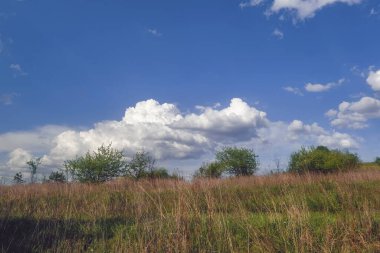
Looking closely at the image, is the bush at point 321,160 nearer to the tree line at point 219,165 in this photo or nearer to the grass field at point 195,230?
the tree line at point 219,165

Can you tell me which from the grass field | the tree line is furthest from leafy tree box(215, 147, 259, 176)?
the grass field

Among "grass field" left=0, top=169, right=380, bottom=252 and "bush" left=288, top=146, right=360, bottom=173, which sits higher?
"bush" left=288, top=146, right=360, bottom=173

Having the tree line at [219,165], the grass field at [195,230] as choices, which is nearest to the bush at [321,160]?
the tree line at [219,165]

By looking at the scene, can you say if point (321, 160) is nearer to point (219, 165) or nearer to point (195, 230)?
point (219, 165)

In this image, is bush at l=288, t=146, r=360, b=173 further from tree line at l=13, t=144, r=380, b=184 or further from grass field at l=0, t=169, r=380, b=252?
grass field at l=0, t=169, r=380, b=252

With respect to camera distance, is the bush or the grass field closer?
the grass field

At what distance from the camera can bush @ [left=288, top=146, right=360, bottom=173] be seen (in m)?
38.4

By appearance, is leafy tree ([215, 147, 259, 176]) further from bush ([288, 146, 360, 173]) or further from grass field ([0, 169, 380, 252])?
grass field ([0, 169, 380, 252])

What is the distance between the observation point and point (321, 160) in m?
39.4

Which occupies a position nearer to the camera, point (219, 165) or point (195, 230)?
point (195, 230)

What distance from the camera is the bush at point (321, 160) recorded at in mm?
38384

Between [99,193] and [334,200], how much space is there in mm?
11150

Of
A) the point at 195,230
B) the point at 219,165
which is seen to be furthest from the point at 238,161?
the point at 195,230

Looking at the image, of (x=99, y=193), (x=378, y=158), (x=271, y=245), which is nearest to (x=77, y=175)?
(x=99, y=193)
